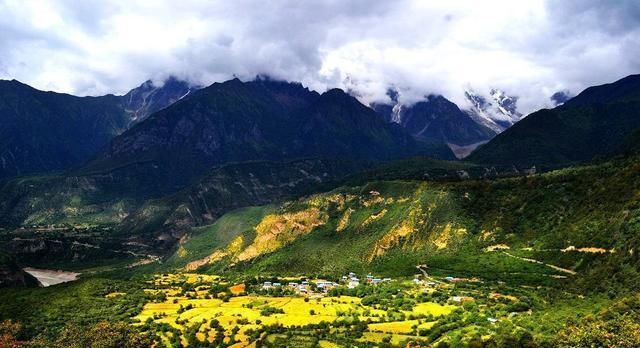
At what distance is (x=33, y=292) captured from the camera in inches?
7825

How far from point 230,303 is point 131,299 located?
3326 centimetres

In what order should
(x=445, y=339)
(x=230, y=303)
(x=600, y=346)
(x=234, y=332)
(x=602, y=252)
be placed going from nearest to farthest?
(x=600, y=346)
(x=445, y=339)
(x=234, y=332)
(x=602, y=252)
(x=230, y=303)

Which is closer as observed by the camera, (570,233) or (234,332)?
(234,332)

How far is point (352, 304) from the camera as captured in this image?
7052 inches

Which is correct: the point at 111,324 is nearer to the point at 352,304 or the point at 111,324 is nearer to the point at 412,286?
the point at 352,304

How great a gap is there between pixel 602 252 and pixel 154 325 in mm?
128672

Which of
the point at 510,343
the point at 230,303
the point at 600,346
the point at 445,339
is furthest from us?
the point at 230,303

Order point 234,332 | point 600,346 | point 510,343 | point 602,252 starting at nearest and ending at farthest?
point 600,346
point 510,343
point 234,332
point 602,252

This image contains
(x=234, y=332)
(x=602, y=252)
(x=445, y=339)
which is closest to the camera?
(x=445, y=339)

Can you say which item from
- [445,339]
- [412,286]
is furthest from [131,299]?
[445,339]

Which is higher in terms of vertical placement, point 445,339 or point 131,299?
point 131,299

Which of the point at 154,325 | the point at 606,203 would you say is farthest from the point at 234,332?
the point at 606,203

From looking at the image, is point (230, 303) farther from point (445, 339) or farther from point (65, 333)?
point (445, 339)

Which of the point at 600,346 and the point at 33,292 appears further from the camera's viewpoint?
the point at 33,292
